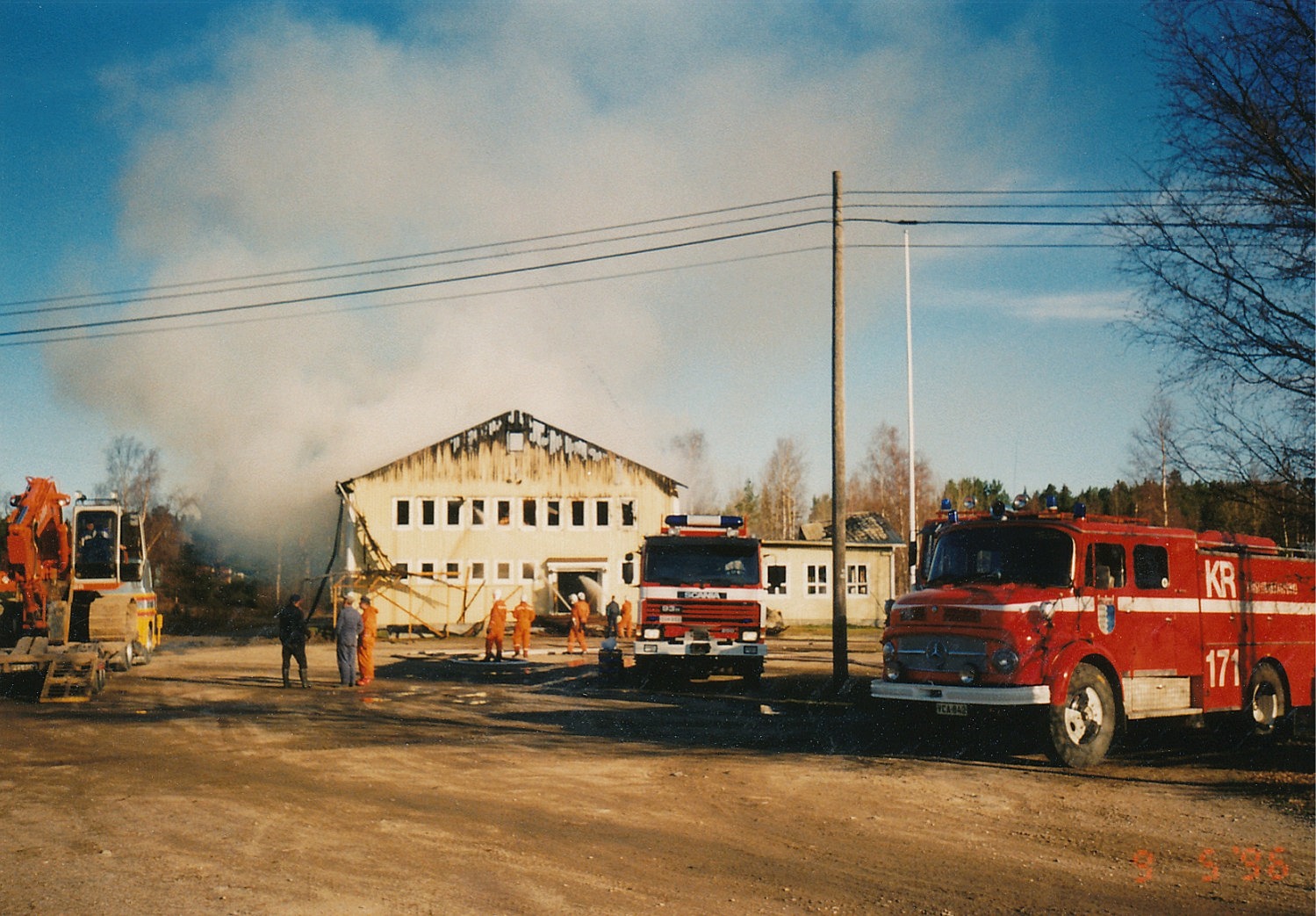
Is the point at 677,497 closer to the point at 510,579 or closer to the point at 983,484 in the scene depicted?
the point at 510,579

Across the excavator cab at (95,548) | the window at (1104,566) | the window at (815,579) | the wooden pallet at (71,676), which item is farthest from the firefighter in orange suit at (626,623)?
the window at (1104,566)

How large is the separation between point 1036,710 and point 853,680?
10563 millimetres

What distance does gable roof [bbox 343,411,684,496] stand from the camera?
148 feet

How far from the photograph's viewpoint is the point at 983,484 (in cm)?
11644

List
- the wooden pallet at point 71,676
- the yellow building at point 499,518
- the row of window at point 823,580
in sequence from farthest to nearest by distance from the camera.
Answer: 1. the row of window at point 823,580
2. the yellow building at point 499,518
3. the wooden pallet at point 71,676

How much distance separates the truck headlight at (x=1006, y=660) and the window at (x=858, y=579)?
3746 centimetres

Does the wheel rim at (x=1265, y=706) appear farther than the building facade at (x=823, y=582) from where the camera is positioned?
No

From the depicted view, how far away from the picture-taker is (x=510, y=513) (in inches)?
1772

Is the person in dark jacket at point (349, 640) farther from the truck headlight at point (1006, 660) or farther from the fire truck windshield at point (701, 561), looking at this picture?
the truck headlight at point (1006, 660)

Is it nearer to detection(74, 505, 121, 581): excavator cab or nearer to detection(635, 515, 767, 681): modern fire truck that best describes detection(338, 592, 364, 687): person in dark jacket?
detection(635, 515, 767, 681): modern fire truck

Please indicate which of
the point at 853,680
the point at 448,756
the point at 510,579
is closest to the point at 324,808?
the point at 448,756

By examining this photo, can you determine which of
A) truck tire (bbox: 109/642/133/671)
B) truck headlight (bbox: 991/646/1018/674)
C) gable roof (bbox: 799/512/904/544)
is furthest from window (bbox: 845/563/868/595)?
truck headlight (bbox: 991/646/1018/674)

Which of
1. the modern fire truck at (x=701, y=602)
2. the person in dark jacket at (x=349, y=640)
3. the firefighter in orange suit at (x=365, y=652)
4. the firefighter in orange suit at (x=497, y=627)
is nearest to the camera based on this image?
the person in dark jacket at (x=349, y=640)

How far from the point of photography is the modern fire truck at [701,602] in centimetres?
2055
